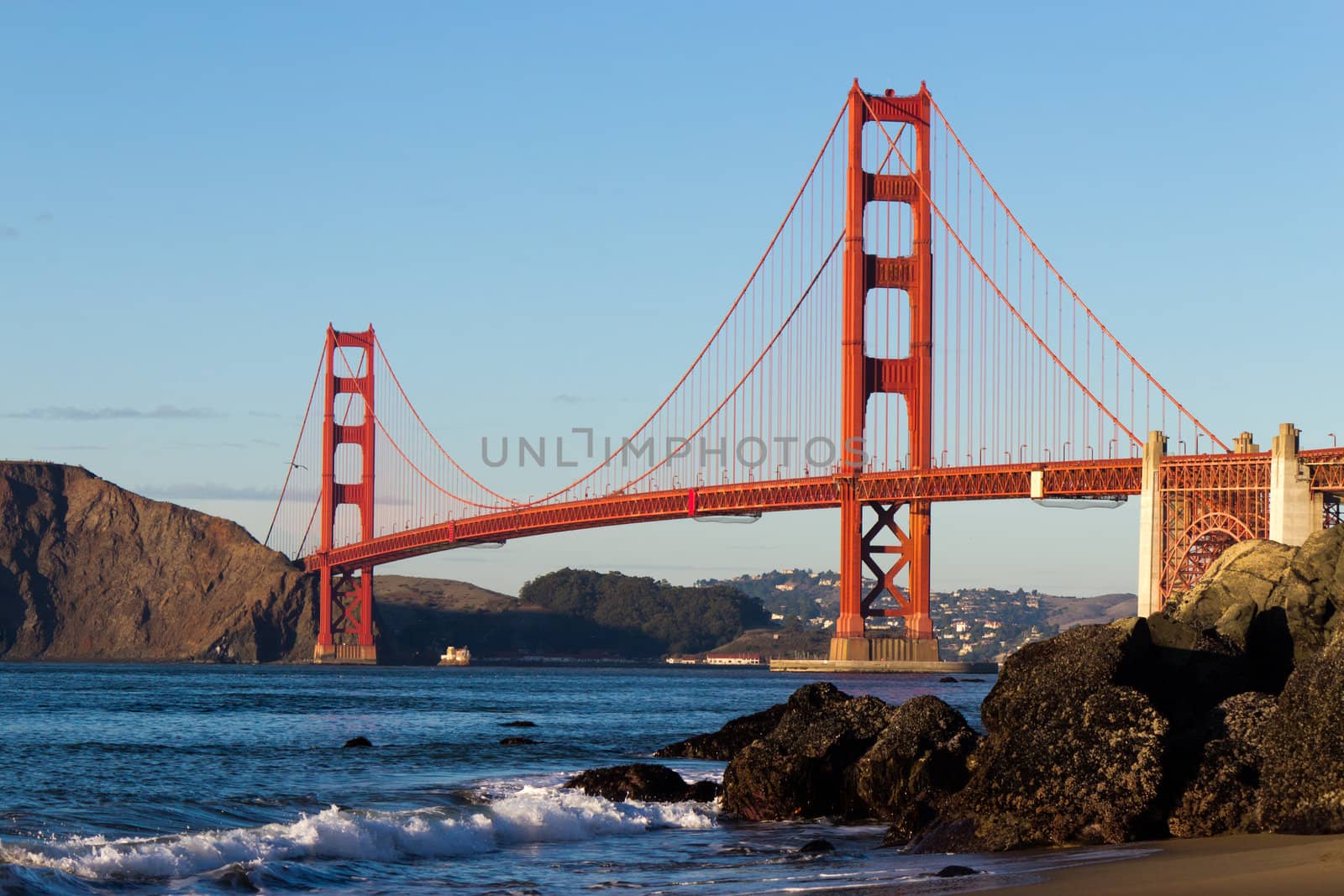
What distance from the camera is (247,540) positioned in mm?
139125

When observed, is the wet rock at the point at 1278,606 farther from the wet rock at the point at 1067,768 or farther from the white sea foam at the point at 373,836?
the white sea foam at the point at 373,836

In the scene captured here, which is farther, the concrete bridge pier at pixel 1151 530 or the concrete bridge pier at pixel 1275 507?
the concrete bridge pier at pixel 1151 530

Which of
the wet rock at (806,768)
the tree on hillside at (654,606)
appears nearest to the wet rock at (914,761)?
the wet rock at (806,768)

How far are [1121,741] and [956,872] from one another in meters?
2.88

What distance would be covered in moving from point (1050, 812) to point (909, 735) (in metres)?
4.05

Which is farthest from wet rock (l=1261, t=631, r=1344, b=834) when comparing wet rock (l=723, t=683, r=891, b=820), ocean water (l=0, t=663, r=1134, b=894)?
→ wet rock (l=723, t=683, r=891, b=820)

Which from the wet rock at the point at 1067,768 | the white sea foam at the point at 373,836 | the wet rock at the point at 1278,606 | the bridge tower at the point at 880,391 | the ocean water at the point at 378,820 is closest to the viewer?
the ocean water at the point at 378,820

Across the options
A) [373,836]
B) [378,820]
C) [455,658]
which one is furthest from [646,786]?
[455,658]

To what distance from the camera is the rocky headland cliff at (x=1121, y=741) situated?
16500mm

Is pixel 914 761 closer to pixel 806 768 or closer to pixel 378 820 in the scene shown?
pixel 806 768

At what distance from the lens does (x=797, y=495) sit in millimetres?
75125

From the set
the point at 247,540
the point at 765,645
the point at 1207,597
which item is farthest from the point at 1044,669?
the point at 765,645

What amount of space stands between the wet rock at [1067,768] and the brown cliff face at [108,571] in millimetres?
121041

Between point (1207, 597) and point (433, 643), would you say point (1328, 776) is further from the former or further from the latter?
point (433, 643)
